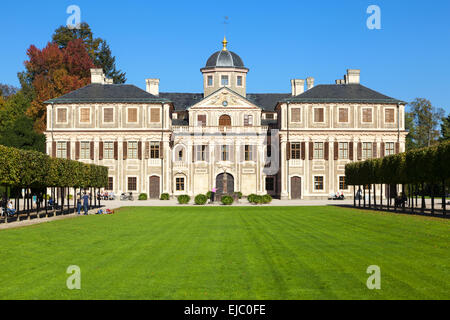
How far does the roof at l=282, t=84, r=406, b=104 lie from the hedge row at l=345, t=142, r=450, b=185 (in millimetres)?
17747

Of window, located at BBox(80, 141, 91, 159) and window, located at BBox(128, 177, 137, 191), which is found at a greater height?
window, located at BBox(80, 141, 91, 159)

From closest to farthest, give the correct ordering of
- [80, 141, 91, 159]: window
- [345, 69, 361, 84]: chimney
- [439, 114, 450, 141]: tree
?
1. [80, 141, 91, 159]: window
2. [345, 69, 361, 84]: chimney
3. [439, 114, 450, 141]: tree

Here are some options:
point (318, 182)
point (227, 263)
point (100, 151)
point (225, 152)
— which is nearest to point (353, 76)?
point (318, 182)

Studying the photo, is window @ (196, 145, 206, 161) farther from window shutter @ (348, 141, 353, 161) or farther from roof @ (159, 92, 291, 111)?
window shutter @ (348, 141, 353, 161)

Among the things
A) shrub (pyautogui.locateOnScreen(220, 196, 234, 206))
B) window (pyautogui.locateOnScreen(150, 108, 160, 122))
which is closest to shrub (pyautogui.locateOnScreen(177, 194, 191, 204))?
shrub (pyautogui.locateOnScreen(220, 196, 234, 206))

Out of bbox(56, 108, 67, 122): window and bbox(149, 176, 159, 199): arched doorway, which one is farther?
bbox(56, 108, 67, 122): window

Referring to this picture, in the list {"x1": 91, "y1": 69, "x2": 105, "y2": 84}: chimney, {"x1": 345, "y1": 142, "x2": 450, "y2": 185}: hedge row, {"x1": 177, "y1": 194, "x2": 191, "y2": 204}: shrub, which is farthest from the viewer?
{"x1": 91, "y1": 69, "x2": 105, "y2": 84}: chimney

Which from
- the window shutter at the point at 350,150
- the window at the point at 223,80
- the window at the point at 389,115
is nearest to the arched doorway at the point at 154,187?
the window at the point at 223,80

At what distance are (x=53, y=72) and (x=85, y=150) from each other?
17075 mm

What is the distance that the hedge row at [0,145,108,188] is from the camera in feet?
94.7

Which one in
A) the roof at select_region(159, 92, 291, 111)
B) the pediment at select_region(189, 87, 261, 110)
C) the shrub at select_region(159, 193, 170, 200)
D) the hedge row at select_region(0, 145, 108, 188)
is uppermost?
the roof at select_region(159, 92, 291, 111)

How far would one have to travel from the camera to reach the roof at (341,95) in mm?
63938

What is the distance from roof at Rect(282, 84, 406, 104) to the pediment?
5.64m
